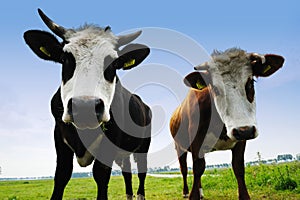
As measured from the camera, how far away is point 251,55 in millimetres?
6461

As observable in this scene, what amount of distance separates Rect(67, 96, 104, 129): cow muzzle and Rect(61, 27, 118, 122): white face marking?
0.06 meters

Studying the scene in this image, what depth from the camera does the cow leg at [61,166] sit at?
5.05 metres

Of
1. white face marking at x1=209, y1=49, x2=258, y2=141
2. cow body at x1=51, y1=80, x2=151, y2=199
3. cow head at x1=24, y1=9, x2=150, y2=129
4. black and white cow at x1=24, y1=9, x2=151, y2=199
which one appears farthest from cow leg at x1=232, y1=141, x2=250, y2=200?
cow head at x1=24, y1=9, x2=150, y2=129

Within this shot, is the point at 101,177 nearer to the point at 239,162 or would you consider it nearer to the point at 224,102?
the point at 224,102

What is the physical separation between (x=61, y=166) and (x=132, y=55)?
2.08m

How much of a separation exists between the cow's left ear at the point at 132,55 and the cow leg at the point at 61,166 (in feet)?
4.93

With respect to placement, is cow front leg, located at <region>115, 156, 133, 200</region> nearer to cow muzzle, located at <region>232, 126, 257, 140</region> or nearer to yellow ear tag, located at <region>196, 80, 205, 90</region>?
yellow ear tag, located at <region>196, 80, 205, 90</region>

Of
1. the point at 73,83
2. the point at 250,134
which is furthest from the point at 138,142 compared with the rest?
the point at 73,83

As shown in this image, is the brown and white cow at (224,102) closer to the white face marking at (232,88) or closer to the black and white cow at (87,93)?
the white face marking at (232,88)

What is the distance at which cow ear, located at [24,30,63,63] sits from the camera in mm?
5141

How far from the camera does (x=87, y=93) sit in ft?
13.1

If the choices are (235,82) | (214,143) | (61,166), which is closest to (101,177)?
(61,166)

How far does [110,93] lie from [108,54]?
0.59 meters

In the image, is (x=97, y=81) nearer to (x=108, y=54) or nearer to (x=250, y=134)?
(x=108, y=54)
